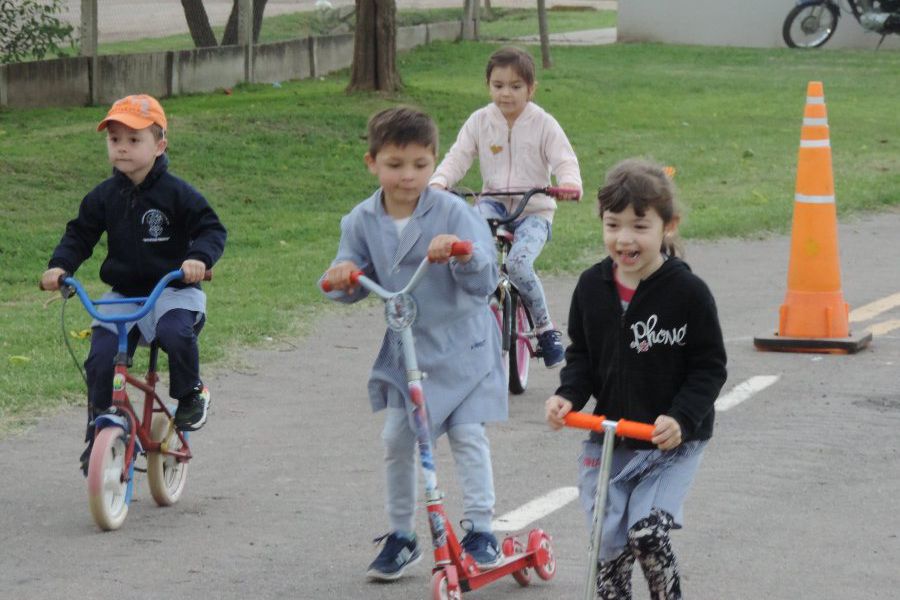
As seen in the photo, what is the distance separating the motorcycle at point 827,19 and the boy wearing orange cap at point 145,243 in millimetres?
26167

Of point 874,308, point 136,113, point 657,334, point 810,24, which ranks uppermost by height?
point 810,24

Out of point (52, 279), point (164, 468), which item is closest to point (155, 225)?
point (52, 279)

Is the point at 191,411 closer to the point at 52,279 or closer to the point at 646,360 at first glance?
the point at 52,279

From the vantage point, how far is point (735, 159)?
18.4m

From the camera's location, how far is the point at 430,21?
3150 cm

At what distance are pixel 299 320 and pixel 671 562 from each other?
5.99 meters

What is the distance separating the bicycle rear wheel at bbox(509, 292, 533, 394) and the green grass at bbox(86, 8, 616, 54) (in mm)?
12762

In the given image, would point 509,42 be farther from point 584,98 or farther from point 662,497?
point 662,497

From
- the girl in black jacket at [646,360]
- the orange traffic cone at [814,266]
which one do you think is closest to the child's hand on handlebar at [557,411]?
the girl in black jacket at [646,360]

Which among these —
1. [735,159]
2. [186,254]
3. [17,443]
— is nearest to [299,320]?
[17,443]

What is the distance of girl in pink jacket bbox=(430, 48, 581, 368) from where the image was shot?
8266mm

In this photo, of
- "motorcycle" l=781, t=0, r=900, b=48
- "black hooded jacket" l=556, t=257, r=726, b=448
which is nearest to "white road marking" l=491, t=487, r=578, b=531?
"black hooded jacket" l=556, t=257, r=726, b=448

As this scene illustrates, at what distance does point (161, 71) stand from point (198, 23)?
1279 mm

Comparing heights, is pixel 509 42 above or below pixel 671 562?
above
